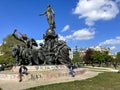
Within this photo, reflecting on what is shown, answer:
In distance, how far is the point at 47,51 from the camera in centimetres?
3112

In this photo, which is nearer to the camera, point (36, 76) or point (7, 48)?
point (36, 76)

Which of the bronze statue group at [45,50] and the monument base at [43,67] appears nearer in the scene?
the monument base at [43,67]

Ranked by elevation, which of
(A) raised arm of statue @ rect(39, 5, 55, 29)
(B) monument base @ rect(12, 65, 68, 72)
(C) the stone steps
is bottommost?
(C) the stone steps

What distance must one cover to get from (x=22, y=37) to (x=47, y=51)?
3664 millimetres

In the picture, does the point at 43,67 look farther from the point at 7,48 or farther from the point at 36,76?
the point at 7,48

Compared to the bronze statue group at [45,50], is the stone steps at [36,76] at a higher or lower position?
lower

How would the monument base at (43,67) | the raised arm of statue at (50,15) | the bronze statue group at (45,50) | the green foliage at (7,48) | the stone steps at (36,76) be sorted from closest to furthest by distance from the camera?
1. the stone steps at (36,76)
2. the monument base at (43,67)
3. the bronze statue group at (45,50)
4. the raised arm of statue at (50,15)
5. the green foliage at (7,48)

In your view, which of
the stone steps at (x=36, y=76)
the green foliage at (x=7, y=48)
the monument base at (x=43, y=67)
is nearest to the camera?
the stone steps at (x=36, y=76)

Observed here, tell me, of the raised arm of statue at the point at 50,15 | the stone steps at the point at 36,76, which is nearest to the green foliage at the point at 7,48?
the raised arm of statue at the point at 50,15

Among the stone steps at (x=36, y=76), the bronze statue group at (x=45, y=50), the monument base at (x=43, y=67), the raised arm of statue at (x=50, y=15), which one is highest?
the raised arm of statue at (x=50, y=15)

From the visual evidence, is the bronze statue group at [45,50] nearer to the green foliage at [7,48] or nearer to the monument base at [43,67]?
the monument base at [43,67]

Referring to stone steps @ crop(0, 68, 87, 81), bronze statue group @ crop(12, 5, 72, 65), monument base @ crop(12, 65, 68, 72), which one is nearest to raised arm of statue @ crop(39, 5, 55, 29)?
bronze statue group @ crop(12, 5, 72, 65)

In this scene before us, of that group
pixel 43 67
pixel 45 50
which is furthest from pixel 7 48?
pixel 43 67

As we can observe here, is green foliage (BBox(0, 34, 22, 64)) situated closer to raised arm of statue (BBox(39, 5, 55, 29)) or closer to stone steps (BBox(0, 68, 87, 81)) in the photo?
raised arm of statue (BBox(39, 5, 55, 29))
